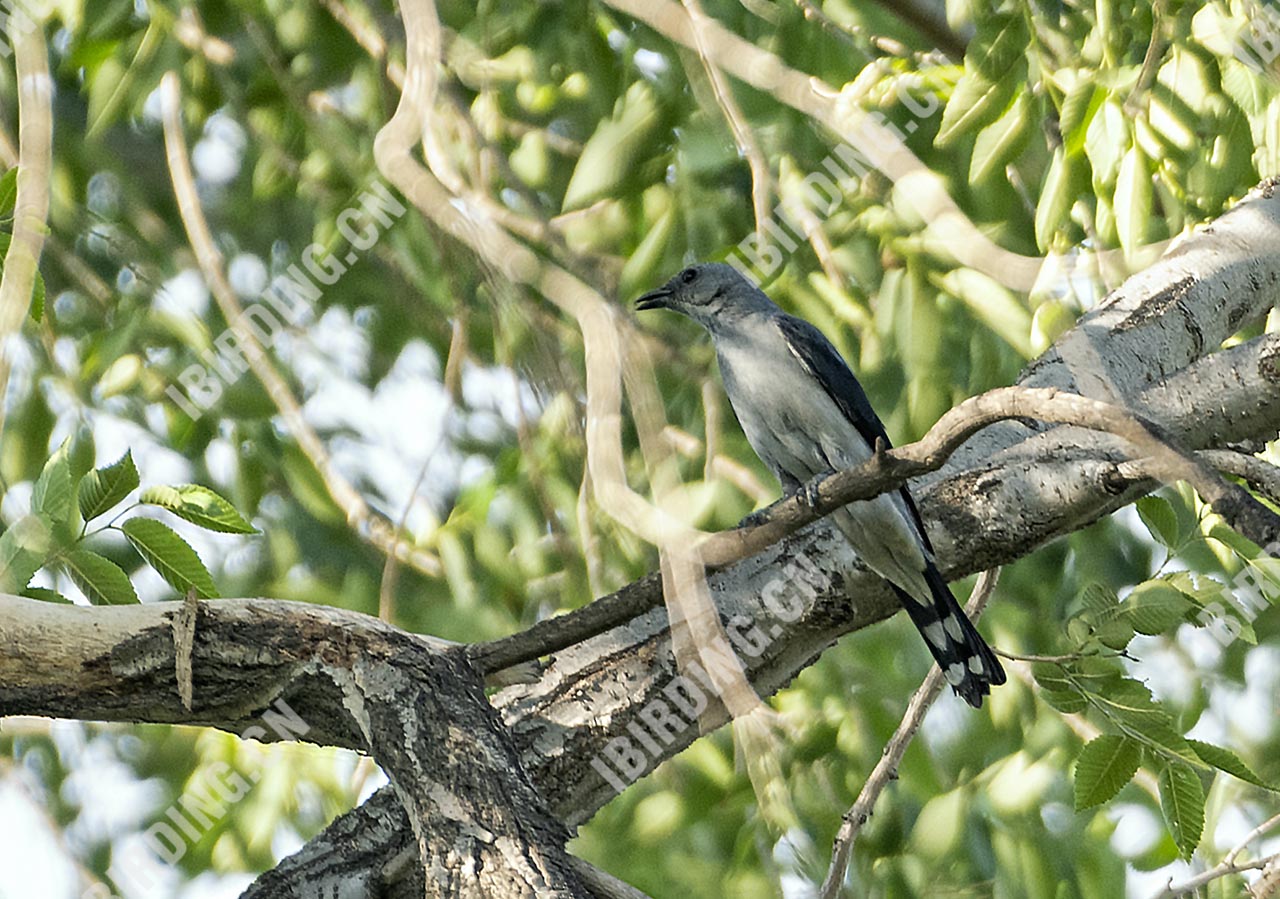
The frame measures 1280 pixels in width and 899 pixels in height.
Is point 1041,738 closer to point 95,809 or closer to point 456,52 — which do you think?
point 456,52

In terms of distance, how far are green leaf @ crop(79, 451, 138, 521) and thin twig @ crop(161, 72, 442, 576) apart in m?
1.26

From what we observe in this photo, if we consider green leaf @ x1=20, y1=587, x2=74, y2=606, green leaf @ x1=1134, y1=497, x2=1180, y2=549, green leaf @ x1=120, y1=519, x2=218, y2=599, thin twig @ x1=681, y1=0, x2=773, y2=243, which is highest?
thin twig @ x1=681, y1=0, x2=773, y2=243

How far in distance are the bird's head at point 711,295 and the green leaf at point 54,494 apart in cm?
245

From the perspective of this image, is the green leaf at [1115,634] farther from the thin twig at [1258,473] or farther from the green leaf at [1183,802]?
the thin twig at [1258,473]

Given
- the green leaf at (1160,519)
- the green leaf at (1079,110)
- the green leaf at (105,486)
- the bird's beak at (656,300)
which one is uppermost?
the bird's beak at (656,300)

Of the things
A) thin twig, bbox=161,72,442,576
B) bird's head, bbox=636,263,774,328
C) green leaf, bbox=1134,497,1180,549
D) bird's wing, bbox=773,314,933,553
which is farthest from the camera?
bird's head, bbox=636,263,774,328

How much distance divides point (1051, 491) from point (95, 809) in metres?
3.93

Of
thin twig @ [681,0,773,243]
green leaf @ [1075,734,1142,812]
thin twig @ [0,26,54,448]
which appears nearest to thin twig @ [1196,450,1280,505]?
green leaf @ [1075,734,1142,812]

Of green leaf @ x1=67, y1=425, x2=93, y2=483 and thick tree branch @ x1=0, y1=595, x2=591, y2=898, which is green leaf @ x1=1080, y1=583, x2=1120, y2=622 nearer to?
thick tree branch @ x1=0, y1=595, x2=591, y2=898

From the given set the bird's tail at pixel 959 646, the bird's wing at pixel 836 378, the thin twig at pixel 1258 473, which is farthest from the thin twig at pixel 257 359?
the thin twig at pixel 1258 473

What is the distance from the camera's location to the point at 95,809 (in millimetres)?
5199

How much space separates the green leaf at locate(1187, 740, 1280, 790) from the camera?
2484 mm

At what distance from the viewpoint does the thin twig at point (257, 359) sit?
387 cm

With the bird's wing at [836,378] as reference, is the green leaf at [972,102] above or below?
above
